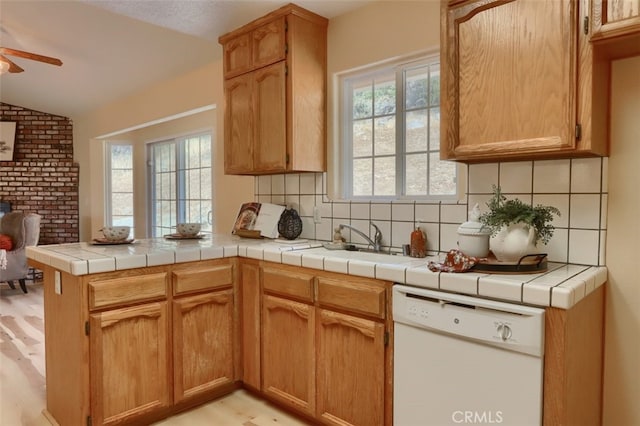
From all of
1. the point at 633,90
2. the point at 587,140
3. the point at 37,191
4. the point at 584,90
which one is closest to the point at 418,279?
the point at 587,140

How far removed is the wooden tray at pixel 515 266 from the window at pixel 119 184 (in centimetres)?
546

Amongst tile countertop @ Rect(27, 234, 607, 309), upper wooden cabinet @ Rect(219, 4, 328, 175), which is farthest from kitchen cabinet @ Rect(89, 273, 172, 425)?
upper wooden cabinet @ Rect(219, 4, 328, 175)

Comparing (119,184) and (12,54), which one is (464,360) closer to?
(12,54)

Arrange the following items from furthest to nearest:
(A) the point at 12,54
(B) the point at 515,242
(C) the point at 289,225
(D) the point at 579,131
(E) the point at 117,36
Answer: (E) the point at 117,36 < (A) the point at 12,54 < (C) the point at 289,225 < (B) the point at 515,242 < (D) the point at 579,131

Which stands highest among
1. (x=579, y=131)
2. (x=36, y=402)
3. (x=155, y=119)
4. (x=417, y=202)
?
(x=155, y=119)

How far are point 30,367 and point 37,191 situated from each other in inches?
153

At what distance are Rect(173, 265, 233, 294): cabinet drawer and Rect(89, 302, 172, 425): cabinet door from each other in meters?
0.13

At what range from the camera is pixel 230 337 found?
242 cm

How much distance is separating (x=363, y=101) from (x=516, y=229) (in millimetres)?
1327

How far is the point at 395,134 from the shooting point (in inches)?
97.6

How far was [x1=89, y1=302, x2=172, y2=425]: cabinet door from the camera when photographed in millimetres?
1934

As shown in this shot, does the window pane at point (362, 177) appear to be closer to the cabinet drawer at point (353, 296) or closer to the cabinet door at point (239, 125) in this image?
the cabinet door at point (239, 125)

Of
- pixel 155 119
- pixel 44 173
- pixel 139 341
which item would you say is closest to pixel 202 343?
pixel 139 341

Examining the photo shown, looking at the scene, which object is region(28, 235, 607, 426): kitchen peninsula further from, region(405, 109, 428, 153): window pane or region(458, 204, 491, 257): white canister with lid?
region(405, 109, 428, 153): window pane
